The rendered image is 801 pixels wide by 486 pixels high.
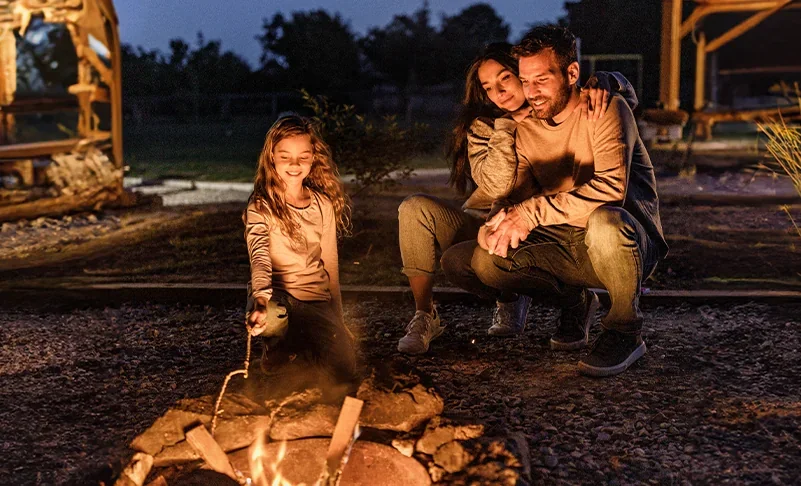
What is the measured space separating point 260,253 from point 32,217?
6668 mm

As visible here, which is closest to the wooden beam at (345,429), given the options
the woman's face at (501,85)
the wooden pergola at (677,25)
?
the woman's face at (501,85)

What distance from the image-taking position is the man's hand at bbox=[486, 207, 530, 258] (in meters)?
3.49

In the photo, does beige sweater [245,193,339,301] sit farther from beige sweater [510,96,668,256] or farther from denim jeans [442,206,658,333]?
beige sweater [510,96,668,256]

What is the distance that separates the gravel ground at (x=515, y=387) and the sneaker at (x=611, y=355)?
0.17ft

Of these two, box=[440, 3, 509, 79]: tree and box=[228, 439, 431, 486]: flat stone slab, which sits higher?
box=[440, 3, 509, 79]: tree

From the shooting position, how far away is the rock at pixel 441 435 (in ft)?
9.05

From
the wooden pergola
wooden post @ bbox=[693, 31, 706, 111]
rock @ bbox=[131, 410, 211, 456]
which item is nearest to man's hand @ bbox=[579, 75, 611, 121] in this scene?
rock @ bbox=[131, 410, 211, 456]

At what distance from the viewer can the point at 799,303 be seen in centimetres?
452

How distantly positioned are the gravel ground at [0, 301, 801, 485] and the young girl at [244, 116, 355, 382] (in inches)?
14.4

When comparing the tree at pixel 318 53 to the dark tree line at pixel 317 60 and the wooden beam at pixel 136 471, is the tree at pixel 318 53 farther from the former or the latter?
the wooden beam at pixel 136 471

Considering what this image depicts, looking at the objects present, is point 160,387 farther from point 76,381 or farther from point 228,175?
point 228,175

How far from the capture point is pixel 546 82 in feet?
11.4

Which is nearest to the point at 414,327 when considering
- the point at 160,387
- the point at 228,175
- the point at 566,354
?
the point at 566,354

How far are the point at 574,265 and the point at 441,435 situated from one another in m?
1.23
